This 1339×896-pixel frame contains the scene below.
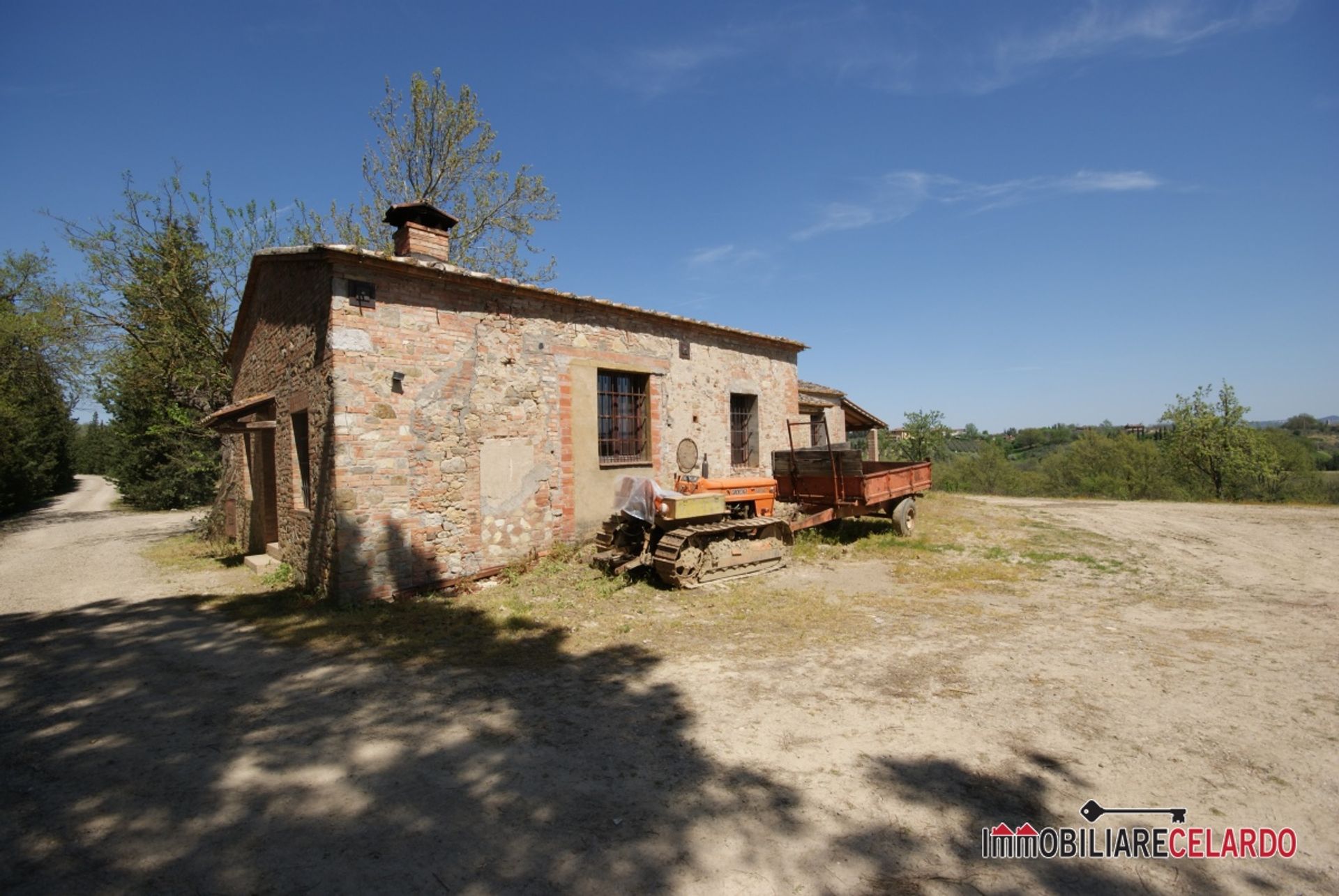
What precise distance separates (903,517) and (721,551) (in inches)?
184

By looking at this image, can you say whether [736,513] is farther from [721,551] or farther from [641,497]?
[641,497]

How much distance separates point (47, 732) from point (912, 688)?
6.29 metres

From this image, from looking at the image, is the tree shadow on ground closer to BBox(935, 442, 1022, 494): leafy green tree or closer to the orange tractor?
the orange tractor

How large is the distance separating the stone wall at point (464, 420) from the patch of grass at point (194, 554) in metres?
5.50

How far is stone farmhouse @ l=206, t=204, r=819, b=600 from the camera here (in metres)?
7.08

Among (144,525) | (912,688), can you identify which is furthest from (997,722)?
(144,525)

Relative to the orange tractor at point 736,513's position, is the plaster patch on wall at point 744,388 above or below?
above

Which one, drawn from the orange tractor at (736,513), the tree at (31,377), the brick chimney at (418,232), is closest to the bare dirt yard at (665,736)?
the orange tractor at (736,513)

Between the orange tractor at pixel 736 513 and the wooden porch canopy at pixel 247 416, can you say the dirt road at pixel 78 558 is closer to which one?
the wooden porch canopy at pixel 247 416

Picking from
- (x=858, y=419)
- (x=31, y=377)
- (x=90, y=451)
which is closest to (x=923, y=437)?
(x=858, y=419)

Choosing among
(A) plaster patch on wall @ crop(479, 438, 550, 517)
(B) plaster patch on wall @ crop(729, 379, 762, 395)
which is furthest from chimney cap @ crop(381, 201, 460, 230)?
(B) plaster patch on wall @ crop(729, 379, 762, 395)

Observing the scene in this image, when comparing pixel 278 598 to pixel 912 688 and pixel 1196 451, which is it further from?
pixel 1196 451

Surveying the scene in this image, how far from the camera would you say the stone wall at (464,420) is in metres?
7.04

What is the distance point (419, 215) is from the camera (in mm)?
8953
